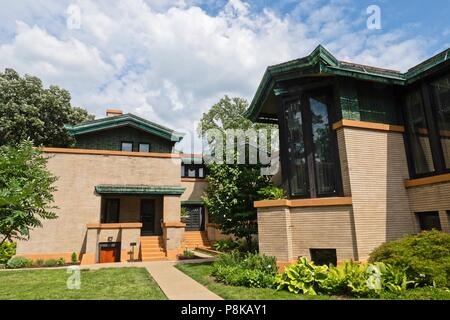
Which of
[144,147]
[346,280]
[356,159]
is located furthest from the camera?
[144,147]

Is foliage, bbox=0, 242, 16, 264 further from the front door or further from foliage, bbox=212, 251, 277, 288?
foliage, bbox=212, 251, 277, 288

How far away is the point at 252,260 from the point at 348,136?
18.2 feet

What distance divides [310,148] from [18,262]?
16.3 m

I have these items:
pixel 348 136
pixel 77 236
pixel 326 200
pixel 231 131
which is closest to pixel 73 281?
pixel 77 236

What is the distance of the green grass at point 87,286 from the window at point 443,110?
1029cm

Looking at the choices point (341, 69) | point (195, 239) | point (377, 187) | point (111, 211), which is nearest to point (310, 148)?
point (377, 187)

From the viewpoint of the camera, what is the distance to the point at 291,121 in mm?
11922

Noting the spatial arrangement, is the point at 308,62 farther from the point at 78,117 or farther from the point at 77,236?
the point at 78,117

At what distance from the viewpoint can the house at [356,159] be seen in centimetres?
982

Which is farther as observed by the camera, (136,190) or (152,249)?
(136,190)

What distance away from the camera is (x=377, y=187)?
1027 centimetres

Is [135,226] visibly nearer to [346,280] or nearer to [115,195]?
[115,195]

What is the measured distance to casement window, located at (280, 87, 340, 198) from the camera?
10.7 m

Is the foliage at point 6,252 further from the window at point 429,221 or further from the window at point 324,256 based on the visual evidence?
the window at point 429,221
